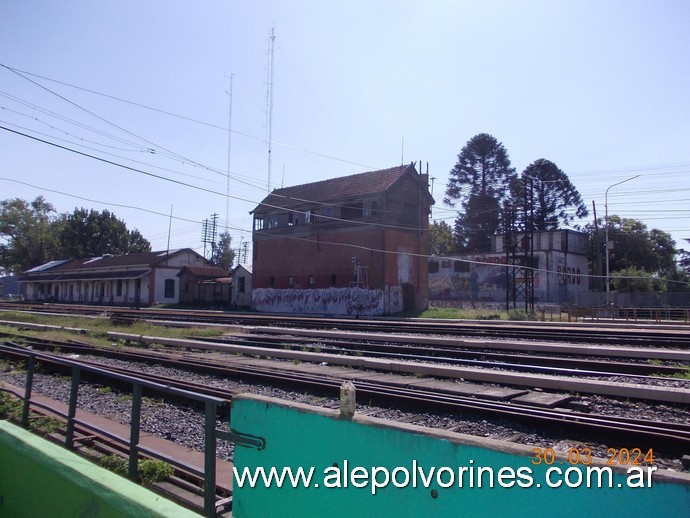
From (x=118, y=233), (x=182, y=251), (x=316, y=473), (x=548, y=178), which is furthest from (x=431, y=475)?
(x=118, y=233)

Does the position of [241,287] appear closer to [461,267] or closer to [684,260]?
[461,267]

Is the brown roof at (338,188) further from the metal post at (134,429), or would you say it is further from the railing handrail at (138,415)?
the metal post at (134,429)

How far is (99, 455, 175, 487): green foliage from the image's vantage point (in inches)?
210

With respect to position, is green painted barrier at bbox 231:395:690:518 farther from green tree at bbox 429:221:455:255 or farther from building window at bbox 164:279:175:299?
green tree at bbox 429:221:455:255

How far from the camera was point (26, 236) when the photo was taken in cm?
9031

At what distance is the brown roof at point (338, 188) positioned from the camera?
43.8m

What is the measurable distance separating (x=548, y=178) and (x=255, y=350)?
72.9m

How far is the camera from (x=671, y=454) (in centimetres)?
646

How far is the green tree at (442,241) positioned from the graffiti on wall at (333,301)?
1640 inches

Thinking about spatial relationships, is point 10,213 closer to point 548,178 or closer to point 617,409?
point 548,178

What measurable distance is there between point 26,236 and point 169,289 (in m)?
48.5

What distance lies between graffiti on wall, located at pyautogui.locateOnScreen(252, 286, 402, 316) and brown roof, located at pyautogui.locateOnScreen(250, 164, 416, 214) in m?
7.75

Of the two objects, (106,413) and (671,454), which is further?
(106,413)

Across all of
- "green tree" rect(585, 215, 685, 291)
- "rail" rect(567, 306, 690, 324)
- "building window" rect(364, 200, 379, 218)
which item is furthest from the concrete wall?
"rail" rect(567, 306, 690, 324)
